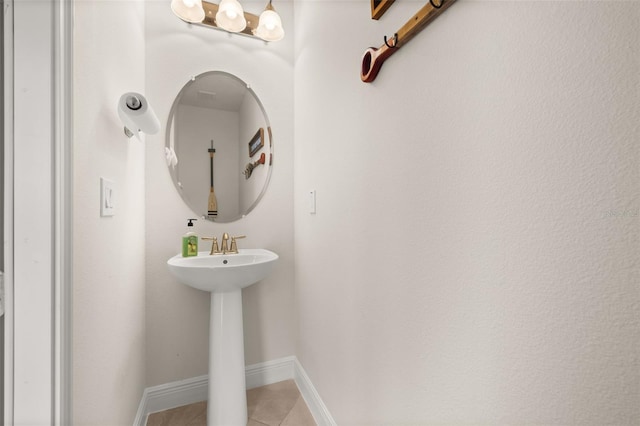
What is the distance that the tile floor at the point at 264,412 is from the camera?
53.5 inches

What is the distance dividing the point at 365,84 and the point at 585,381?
92cm

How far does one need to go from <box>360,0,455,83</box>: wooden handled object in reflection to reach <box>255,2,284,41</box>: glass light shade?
90 cm

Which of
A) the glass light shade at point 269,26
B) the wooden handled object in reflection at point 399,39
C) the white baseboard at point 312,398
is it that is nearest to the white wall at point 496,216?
the wooden handled object in reflection at point 399,39

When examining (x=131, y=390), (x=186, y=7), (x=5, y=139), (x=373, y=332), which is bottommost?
(x=131, y=390)

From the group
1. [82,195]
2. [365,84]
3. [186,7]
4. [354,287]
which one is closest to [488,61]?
[365,84]

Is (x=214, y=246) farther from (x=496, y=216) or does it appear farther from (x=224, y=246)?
(x=496, y=216)

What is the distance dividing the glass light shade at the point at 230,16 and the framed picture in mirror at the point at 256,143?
0.54m

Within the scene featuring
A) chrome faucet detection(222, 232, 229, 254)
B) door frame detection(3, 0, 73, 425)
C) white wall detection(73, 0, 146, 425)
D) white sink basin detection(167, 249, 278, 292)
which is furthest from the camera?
chrome faucet detection(222, 232, 229, 254)

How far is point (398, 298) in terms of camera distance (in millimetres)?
814

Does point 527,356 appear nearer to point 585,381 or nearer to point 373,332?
point 585,381

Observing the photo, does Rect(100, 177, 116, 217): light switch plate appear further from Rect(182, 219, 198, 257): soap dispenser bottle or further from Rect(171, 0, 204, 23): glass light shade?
Rect(171, 0, 204, 23): glass light shade

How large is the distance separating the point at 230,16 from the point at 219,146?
0.67 m

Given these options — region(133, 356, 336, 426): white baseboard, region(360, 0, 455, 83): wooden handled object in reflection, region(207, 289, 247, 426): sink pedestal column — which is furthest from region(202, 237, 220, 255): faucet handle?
region(360, 0, 455, 83): wooden handled object in reflection

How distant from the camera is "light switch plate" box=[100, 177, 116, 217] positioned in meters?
0.81
